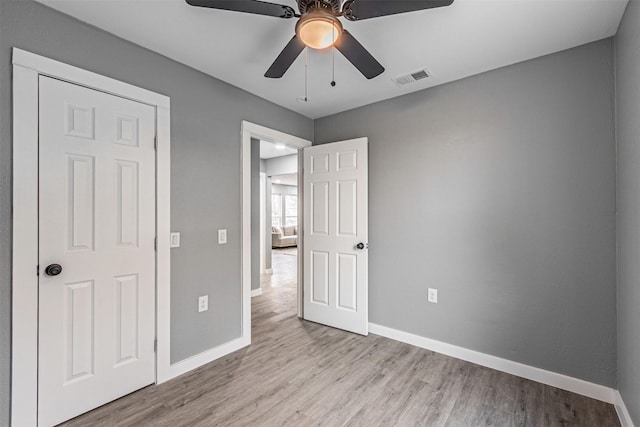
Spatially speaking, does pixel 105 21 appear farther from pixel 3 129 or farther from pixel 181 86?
pixel 3 129

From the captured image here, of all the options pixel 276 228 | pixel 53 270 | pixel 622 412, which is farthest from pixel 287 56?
pixel 276 228

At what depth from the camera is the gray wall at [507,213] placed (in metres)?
1.99

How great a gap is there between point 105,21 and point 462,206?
2.99 metres

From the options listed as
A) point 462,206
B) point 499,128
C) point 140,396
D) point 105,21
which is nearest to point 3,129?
point 105,21

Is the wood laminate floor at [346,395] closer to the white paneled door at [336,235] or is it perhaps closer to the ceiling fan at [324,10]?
the white paneled door at [336,235]

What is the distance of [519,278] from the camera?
2262 mm

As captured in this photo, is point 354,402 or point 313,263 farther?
point 313,263

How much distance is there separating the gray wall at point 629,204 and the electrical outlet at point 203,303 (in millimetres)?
2826

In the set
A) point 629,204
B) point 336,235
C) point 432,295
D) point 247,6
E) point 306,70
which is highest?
point 306,70

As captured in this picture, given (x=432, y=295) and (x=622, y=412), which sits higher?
(x=432, y=295)

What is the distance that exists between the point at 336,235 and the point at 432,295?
1.15 m

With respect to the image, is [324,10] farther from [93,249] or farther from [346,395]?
[346,395]

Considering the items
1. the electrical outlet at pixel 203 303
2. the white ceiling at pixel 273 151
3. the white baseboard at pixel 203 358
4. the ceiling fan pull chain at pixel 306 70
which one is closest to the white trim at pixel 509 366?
the white baseboard at pixel 203 358

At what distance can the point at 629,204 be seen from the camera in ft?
5.38
